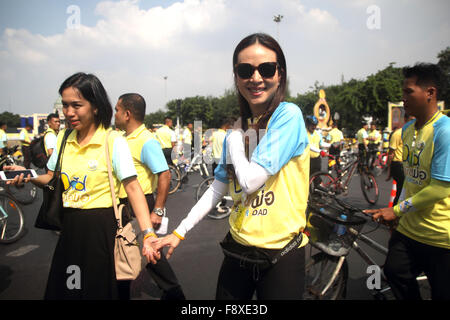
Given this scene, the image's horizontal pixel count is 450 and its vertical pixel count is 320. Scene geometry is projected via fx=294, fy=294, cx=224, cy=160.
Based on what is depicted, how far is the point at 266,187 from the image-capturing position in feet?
4.36

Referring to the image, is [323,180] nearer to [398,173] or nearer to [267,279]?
[398,173]

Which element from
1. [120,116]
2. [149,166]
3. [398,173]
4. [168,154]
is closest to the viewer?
[149,166]

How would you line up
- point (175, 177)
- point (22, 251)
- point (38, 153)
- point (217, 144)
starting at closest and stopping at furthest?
point (22, 251) < point (38, 153) < point (217, 144) < point (175, 177)

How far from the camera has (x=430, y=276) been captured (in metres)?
1.82

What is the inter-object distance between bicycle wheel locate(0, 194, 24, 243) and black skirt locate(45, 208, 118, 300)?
11.4ft

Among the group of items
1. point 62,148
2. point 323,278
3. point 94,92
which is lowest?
point 323,278

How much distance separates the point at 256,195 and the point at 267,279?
395mm

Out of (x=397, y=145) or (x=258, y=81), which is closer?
(x=258, y=81)

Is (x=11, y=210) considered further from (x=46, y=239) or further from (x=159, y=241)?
(x=159, y=241)

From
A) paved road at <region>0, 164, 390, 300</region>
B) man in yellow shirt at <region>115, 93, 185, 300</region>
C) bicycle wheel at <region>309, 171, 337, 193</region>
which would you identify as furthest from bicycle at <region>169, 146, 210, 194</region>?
man in yellow shirt at <region>115, 93, 185, 300</region>

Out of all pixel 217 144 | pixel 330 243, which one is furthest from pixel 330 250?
pixel 217 144

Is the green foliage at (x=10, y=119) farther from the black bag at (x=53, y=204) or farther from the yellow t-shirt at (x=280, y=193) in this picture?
the yellow t-shirt at (x=280, y=193)

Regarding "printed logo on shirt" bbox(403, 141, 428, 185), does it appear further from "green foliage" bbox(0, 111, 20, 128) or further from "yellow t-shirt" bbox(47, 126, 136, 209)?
"green foliage" bbox(0, 111, 20, 128)
